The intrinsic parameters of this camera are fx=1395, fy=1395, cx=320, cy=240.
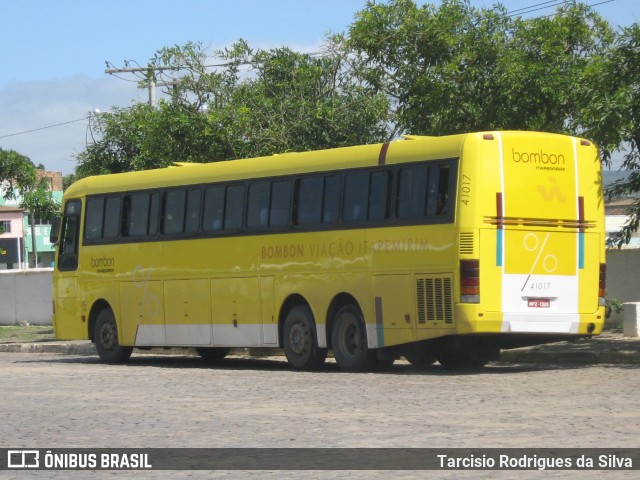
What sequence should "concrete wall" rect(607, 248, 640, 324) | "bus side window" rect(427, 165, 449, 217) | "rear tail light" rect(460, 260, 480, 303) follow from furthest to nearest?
"concrete wall" rect(607, 248, 640, 324)
"bus side window" rect(427, 165, 449, 217)
"rear tail light" rect(460, 260, 480, 303)

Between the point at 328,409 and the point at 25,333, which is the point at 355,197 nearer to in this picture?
the point at 328,409

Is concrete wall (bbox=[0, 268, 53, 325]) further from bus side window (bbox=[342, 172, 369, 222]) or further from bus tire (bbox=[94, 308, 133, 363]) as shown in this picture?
bus side window (bbox=[342, 172, 369, 222])

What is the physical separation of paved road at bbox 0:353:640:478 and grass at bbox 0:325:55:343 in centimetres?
1330

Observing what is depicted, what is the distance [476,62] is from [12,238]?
77.8 metres

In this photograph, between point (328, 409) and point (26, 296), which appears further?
point (26, 296)

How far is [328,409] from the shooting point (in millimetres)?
14453

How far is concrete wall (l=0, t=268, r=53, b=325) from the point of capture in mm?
42406

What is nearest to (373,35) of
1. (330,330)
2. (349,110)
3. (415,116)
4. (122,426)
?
(415,116)

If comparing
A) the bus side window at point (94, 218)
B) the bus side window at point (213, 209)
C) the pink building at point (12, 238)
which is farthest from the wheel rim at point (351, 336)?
the pink building at point (12, 238)

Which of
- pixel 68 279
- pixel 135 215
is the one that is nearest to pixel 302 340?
pixel 135 215

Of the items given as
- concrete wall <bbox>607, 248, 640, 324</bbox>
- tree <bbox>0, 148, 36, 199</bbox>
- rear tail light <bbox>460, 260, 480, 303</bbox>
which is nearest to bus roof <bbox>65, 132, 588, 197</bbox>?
rear tail light <bbox>460, 260, 480, 303</bbox>

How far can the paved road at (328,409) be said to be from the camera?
11617mm

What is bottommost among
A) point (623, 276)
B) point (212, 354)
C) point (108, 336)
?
point (212, 354)

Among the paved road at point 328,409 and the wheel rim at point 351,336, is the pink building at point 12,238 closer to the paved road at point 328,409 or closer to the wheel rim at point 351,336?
the paved road at point 328,409
